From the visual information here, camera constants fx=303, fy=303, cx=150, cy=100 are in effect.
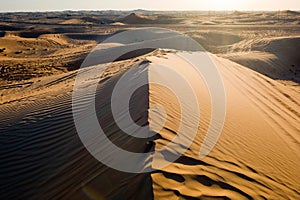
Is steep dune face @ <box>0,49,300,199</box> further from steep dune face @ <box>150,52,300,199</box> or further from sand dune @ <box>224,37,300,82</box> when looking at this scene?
sand dune @ <box>224,37,300,82</box>

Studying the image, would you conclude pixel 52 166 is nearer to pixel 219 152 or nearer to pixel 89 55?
pixel 219 152

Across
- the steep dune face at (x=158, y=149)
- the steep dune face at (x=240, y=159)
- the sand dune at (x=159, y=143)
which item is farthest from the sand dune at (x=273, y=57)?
the steep dune face at (x=158, y=149)

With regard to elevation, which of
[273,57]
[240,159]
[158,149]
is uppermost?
[158,149]

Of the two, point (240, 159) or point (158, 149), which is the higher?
point (158, 149)

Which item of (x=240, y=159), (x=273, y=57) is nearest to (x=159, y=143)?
(x=240, y=159)

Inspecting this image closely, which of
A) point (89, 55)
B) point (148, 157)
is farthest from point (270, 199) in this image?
point (89, 55)

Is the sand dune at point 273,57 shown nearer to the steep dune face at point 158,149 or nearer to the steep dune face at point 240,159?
the steep dune face at point 240,159

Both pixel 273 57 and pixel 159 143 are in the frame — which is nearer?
pixel 159 143

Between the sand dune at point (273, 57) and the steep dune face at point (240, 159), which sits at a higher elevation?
the steep dune face at point (240, 159)

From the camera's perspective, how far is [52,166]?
15.4ft

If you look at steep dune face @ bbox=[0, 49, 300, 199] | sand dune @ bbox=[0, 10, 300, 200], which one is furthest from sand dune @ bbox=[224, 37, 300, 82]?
steep dune face @ bbox=[0, 49, 300, 199]

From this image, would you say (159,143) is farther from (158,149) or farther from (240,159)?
(240,159)

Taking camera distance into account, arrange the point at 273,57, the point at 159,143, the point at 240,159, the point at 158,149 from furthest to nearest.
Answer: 1. the point at 273,57
2. the point at 240,159
3. the point at 159,143
4. the point at 158,149

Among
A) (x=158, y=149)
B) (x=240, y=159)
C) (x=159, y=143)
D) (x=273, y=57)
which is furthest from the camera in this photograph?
(x=273, y=57)
